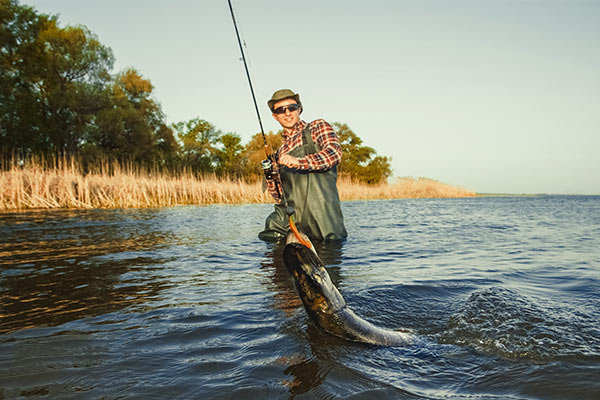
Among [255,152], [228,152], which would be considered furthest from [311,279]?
[228,152]

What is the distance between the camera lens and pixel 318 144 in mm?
5832

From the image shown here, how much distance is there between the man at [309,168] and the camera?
562 cm

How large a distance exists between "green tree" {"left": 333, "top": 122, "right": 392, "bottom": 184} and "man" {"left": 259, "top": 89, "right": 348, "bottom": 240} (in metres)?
42.1

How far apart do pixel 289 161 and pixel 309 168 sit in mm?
421

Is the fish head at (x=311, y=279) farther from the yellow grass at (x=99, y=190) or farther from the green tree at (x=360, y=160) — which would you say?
the green tree at (x=360, y=160)

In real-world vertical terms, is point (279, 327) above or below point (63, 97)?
below

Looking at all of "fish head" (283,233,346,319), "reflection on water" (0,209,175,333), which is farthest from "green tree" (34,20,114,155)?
"fish head" (283,233,346,319)

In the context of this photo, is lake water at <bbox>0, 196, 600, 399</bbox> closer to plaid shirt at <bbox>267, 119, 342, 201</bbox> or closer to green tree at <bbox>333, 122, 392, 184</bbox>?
plaid shirt at <bbox>267, 119, 342, 201</bbox>

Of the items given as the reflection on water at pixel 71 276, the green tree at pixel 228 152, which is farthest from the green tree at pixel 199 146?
the reflection on water at pixel 71 276

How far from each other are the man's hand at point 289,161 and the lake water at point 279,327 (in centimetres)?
118

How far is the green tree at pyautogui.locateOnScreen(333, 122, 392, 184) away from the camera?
48062mm

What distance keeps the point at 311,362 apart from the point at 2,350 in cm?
160

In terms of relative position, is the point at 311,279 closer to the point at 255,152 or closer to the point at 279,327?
the point at 279,327

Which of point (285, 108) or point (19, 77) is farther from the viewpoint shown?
point (19, 77)
